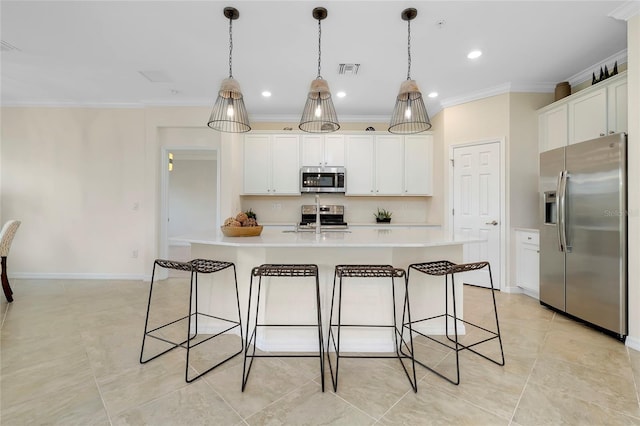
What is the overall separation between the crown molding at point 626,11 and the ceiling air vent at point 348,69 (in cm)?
217

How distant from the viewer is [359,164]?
4.78 metres

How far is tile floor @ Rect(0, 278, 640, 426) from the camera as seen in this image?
1504 mm

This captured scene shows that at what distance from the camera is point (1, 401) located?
5.30ft

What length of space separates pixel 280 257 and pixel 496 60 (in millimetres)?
3156

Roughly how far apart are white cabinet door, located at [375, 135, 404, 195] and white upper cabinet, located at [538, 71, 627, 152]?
1.90 m

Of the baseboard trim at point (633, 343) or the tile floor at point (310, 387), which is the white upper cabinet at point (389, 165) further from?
the baseboard trim at point (633, 343)

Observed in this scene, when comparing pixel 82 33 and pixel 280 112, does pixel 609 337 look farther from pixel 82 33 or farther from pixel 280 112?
pixel 82 33

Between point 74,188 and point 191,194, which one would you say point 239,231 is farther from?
point 191,194

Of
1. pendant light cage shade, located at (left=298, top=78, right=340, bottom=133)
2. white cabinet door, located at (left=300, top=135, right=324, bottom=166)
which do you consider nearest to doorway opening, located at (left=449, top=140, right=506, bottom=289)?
white cabinet door, located at (left=300, top=135, right=324, bottom=166)

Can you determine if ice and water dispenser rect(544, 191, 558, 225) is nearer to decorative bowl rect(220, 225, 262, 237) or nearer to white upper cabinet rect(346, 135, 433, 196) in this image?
white upper cabinet rect(346, 135, 433, 196)

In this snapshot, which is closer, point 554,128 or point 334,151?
point 554,128

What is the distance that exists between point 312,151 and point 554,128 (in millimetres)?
3277

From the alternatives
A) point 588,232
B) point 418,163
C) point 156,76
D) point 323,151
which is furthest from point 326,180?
point 588,232

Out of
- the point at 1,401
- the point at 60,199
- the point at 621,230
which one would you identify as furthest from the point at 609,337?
the point at 60,199
